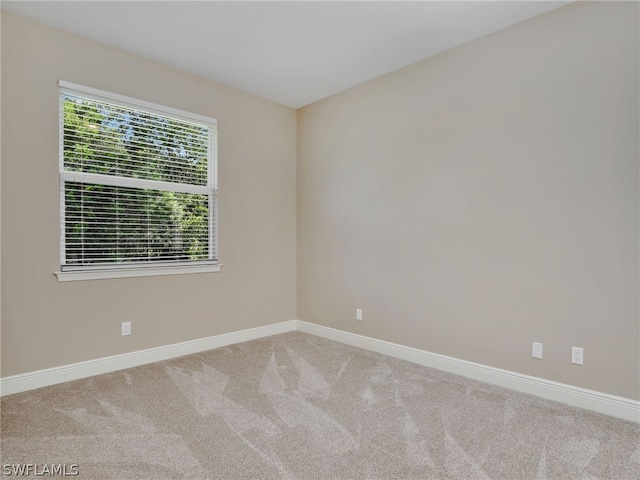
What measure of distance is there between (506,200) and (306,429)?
205cm

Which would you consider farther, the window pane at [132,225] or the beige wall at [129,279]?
the window pane at [132,225]

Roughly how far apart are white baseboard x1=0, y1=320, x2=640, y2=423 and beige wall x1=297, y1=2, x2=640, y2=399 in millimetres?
66

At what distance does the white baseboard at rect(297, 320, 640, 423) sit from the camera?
2.20 metres

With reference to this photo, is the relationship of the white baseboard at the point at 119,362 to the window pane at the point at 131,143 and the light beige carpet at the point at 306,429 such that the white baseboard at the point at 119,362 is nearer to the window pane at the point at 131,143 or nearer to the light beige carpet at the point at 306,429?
the light beige carpet at the point at 306,429

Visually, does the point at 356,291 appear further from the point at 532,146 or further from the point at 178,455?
the point at 178,455

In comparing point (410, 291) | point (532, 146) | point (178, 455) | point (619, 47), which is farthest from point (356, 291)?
point (619, 47)

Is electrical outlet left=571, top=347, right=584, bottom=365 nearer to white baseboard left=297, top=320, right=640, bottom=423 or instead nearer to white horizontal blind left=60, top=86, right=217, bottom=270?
white baseboard left=297, top=320, right=640, bottom=423

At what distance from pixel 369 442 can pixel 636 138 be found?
2306 mm

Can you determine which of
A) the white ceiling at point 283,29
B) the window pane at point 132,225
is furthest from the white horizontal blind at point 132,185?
the white ceiling at point 283,29

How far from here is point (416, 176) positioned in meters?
3.16

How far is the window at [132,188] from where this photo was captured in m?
2.75

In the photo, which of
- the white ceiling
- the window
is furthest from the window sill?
the white ceiling

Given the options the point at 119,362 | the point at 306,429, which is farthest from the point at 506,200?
the point at 119,362

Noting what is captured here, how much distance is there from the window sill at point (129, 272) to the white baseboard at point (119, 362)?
0.65m
